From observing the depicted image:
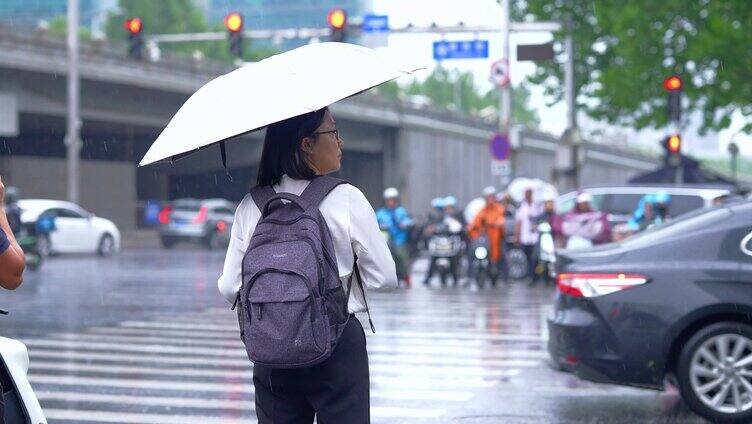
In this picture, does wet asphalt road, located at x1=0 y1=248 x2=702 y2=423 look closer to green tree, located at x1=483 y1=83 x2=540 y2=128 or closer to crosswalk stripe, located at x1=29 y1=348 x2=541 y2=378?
crosswalk stripe, located at x1=29 y1=348 x2=541 y2=378

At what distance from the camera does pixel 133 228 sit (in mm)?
55719

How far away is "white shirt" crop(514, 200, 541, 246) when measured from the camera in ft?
79.6

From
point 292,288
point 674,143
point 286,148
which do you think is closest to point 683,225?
point 286,148

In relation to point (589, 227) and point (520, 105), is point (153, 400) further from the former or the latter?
point (520, 105)

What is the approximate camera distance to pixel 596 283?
27.6 feet

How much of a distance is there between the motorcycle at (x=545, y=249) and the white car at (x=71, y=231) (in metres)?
12.9

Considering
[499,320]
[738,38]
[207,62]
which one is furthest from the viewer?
[207,62]

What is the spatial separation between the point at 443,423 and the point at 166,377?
2.95 meters

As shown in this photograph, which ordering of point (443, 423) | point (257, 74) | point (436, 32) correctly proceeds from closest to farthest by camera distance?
point (257, 74) < point (443, 423) < point (436, 32)

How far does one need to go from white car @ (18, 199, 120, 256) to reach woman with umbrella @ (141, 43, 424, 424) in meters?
27.6

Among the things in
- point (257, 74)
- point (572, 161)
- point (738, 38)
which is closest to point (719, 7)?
point (738, 38)

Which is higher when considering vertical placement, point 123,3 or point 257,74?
point 123,3

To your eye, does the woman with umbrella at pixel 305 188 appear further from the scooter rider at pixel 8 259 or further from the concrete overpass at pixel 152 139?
the concrete overpass at pixel 152 139

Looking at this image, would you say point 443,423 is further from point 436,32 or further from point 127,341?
point 436,32
